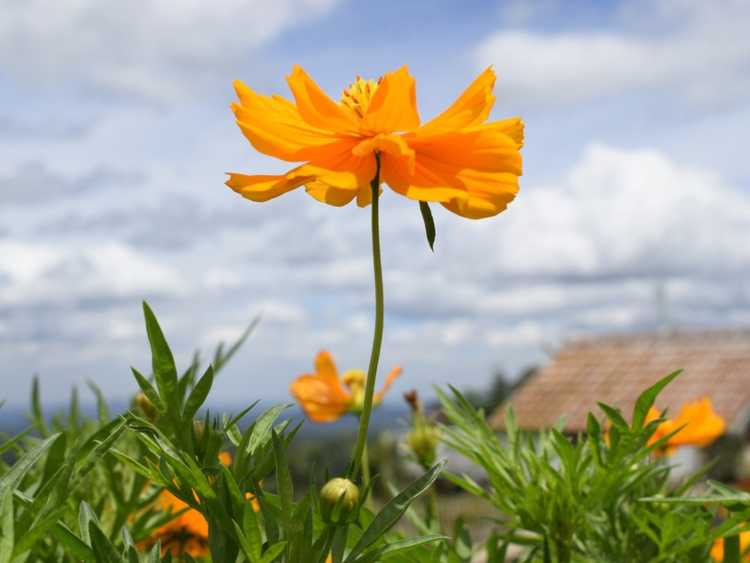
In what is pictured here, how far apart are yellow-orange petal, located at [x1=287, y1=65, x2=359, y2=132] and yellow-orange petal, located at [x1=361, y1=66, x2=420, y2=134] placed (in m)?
0.01

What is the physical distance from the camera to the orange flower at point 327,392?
165 cm

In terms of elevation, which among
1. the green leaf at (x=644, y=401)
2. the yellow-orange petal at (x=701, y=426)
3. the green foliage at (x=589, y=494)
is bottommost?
the yellow-orange petal at (x=701, y=426)

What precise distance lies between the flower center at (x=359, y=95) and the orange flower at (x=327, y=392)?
885 millimetres

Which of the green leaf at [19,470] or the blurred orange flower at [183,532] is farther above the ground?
the green leaf at [19,470]

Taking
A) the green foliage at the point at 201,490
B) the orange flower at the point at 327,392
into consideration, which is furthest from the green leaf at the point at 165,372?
the orange flower at the point at 327,392

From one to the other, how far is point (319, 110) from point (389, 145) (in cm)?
6

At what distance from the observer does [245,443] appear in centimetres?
57

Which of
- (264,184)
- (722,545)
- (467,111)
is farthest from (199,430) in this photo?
(722,545)

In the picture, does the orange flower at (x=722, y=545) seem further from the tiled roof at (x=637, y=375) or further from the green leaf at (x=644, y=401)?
the tiled roof at (x=637, y=375)

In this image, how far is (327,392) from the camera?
1711mm

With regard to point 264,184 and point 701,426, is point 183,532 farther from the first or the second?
point 701,426

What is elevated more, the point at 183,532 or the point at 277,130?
the point at 277,130

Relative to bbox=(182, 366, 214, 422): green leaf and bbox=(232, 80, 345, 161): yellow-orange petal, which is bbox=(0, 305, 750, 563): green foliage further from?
bbox=(232, 80, 345, 161): yellow-orange petal

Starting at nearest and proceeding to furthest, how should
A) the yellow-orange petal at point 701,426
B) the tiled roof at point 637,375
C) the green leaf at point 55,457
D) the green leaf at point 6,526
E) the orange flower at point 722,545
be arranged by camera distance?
the green leaf at point 6,526 → the green leaf at point 55,457 → the orange flower at point 722,545 → the yellow-orange petal at point 701,426 → the tiled roof at point 637,375
